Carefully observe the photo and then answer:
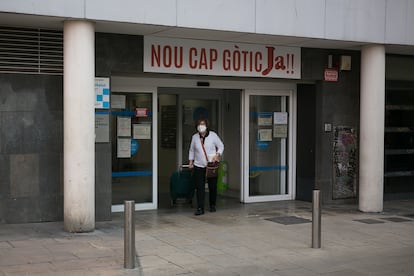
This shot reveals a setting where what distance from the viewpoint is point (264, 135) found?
12922mm

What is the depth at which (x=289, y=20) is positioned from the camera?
1059 cm

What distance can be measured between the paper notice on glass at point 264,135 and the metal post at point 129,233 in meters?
6.30

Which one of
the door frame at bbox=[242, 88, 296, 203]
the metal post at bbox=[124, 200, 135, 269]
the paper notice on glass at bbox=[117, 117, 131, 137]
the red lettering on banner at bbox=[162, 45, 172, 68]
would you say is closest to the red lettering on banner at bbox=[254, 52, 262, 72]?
the door frame at bbox=[242, 88, 296, 203]

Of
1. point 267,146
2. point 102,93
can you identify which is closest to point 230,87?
point 267,146

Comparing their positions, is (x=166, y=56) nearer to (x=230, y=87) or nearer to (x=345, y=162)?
(x=230, y=87)

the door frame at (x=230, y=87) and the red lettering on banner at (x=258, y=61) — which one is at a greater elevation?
the red lettering on banner at (x=258, y=61)

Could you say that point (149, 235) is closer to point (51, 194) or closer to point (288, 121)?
point (51, 194)

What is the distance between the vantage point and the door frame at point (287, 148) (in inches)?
494

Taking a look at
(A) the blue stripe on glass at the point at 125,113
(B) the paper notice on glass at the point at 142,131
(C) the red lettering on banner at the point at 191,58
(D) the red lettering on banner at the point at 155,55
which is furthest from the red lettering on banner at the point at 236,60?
(A) the blue stripe on glass at the point at 125,113

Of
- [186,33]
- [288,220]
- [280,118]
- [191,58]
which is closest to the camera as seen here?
[186,33]

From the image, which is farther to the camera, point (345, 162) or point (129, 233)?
point (345, 162)

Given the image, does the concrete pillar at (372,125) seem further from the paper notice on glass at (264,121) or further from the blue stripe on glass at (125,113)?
the blue stripe on glass at (125,113)

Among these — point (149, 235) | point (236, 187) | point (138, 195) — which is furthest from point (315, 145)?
point (149, 235)

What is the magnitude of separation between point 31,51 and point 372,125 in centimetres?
659
